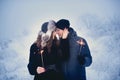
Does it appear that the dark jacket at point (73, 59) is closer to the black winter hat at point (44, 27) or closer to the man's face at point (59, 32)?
the man's face at point (59, 32)

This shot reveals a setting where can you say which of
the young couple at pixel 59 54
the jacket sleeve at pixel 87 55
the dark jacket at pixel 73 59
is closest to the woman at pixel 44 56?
the young couple at pixel 59 54

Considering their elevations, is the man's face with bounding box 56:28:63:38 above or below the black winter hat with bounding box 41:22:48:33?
below

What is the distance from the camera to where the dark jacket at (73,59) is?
11.2ft

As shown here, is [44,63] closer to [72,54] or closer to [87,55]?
[72,54]

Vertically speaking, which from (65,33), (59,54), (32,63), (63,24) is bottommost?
(32,63)

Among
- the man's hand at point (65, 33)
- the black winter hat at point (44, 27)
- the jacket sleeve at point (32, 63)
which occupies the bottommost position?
the jacket sleeve at point (32, 63)

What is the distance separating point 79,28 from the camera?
358 cm

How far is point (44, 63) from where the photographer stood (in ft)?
11.3

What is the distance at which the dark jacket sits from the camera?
340cm

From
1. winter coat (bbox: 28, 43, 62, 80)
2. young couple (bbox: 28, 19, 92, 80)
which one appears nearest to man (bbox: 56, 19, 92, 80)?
young couple (bbox: 28, 19, 92, 80)

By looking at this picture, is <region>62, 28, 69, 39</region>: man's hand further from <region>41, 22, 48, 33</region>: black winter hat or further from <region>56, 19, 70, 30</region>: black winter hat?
<region>41, 22, 48, 33</region>: black winter hat

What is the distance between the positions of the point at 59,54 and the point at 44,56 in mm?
205

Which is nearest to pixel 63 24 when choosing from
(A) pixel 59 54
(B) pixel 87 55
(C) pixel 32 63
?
(A) pixel 59 54

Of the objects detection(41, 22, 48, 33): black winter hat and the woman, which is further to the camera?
detection(41, 22, 48, 33): black winter hat
